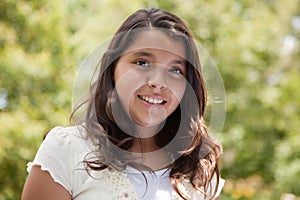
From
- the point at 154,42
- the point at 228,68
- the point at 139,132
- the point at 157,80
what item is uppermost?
the point at 228,68

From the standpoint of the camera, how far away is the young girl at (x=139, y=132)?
181cm

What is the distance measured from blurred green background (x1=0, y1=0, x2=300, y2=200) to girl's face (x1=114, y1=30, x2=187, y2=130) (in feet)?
11.3

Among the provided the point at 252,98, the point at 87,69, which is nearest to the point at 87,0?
the point at 252,98

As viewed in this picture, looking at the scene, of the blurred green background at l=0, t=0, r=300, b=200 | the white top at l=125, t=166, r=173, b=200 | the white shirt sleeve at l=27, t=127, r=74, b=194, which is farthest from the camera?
the blurred green background at l=0, t=0, r=300, b=200

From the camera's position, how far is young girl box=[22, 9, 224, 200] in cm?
181

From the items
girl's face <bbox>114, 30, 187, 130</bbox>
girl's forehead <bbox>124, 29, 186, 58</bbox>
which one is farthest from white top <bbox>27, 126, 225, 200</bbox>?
girl's forehead <bbox>124, 29, 186, 58</bbox>

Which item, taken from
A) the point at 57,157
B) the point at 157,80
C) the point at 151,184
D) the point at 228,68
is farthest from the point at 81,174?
the point at 228,68

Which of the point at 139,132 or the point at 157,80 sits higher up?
the point at 157,80

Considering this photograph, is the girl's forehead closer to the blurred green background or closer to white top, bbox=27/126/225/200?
white top, bbox=27/126/225/200

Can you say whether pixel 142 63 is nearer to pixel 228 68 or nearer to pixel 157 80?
pixel 157 80

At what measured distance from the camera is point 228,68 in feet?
23.4

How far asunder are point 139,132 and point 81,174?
23 centimetres

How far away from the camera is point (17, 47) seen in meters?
5.33

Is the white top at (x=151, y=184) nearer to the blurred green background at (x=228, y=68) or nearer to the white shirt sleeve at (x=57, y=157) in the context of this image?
the white shirt sleeve at (x=57, y=157)
